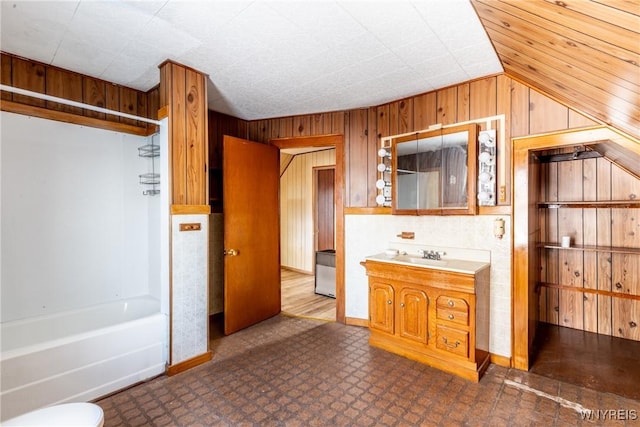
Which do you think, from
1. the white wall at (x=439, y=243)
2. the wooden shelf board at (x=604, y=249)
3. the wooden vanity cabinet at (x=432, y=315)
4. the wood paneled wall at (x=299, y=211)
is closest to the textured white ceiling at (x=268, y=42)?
the white wall at (x=439, y=243)

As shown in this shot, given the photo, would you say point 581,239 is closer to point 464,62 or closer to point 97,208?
point 464,62

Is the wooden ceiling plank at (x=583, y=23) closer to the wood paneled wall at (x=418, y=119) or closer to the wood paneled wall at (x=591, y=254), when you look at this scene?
the wood paneled wall at (x=418, y=119)

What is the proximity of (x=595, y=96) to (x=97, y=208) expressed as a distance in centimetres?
391

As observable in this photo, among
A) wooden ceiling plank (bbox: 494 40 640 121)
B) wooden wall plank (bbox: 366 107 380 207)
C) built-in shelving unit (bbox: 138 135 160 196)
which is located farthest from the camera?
wooden wall plank (bbox: 366 107 380 207)

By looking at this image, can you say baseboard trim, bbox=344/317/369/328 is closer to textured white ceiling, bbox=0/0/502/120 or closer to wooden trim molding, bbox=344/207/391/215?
wooden trim molding, bbox=344/207/391/215

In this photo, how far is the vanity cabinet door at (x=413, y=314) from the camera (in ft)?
8.43

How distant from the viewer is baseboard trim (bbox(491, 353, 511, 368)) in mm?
2541

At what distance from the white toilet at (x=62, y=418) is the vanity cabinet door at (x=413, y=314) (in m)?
2.18

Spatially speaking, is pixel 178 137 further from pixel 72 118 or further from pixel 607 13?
pixel 607 13

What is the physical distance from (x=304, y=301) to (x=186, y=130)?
2871mm

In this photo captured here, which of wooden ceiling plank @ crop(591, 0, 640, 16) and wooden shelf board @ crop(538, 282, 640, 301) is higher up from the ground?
wooden ceiling plank @ crop(591, 0, 640, 16)

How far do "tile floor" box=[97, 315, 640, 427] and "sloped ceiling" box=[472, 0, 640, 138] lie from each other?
6.11ft

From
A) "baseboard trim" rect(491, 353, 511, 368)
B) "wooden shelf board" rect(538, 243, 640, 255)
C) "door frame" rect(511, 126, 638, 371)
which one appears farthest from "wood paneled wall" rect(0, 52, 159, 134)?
"wooden shelf board" rect(538, 243, 640, 255)

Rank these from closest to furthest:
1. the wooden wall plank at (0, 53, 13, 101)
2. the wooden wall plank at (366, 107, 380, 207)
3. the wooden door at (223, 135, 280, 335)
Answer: the wooden wall plank at (0, 53, 13, 101) < the wooden door at (223, 135, 280, 335) < the wooden wall plank at (366, 107, 380, 207)
